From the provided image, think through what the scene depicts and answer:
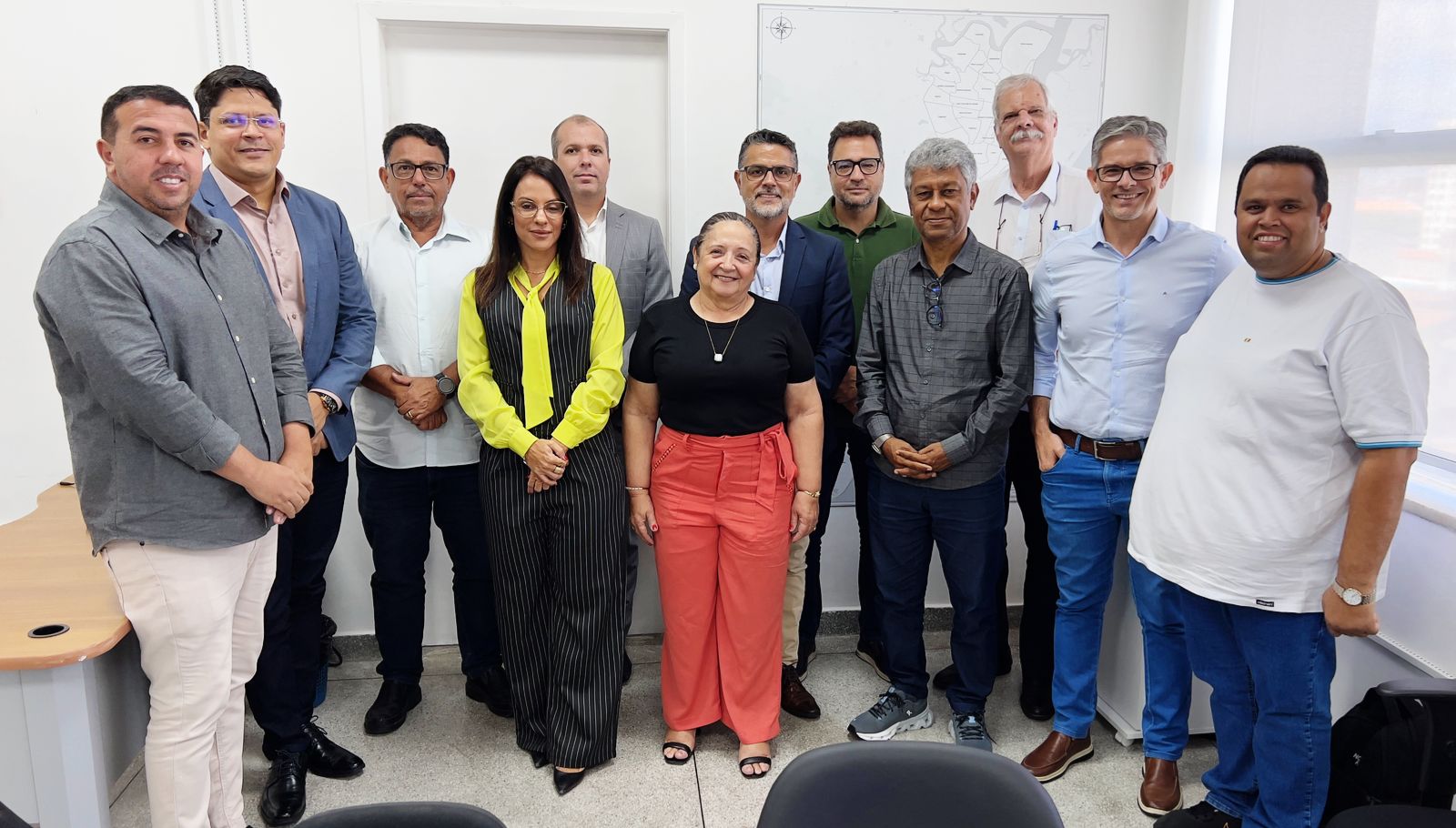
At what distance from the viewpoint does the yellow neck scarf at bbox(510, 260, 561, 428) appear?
256cm

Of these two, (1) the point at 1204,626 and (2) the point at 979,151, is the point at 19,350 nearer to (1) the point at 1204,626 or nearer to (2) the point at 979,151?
(2) the point at 979,151

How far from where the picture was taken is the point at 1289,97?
3018mm

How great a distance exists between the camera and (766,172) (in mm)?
2867

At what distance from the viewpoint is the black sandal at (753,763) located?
2.73 meters

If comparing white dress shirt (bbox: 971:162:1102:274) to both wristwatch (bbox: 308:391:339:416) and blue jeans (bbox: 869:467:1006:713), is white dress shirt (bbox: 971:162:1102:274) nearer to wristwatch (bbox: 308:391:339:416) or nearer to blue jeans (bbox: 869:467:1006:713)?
blue jeans (bbox: 869:467:1006:713)

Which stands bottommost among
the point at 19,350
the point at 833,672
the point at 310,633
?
the point at 833,672

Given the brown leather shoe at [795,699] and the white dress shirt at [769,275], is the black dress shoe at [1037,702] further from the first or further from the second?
the white dress shirt at [769,275]

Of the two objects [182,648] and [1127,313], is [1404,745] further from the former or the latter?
[182,648]

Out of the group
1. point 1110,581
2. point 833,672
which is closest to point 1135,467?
point 1110,581

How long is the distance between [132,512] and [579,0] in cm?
228

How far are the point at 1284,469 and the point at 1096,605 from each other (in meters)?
0.79

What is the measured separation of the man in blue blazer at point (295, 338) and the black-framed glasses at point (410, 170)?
0.22 m

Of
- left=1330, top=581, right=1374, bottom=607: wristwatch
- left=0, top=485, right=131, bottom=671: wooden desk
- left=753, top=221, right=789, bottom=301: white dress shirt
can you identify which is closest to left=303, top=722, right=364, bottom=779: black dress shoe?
left=0, top=485, right=131, bottom=671: wooden desk

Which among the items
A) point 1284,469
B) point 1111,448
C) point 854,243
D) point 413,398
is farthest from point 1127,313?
point 413,398
